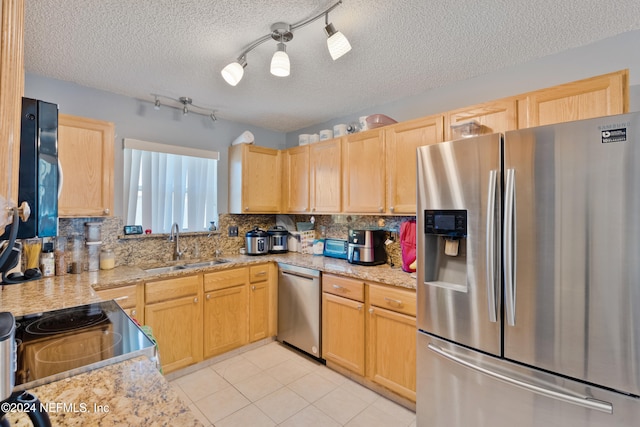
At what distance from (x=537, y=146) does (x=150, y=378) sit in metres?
1.79

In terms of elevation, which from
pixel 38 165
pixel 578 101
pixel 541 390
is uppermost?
pixel 578 101

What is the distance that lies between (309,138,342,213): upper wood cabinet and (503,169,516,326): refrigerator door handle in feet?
5.30

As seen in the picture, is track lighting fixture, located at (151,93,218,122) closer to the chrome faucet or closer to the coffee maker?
the chrome faucet

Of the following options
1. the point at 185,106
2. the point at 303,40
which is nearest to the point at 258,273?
the point at 185,106

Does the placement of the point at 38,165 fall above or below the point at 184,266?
above

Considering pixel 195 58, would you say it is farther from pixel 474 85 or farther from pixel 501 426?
pixel 501 426

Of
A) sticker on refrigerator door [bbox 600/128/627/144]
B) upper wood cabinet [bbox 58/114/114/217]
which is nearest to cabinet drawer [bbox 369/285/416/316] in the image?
sticker on refrigerator door [bbox 600/128/627/144]

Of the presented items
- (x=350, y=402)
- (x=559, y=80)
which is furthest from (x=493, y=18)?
(x=350, y=402)

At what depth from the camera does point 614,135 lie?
1198 mm

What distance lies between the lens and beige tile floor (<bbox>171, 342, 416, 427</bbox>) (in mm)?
1969

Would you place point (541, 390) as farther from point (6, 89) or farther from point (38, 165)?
point (38, 165)

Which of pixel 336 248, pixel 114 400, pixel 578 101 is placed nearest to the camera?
pixel 114 400

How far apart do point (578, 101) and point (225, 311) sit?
2979 millimetres

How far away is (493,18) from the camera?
1.62 metres
